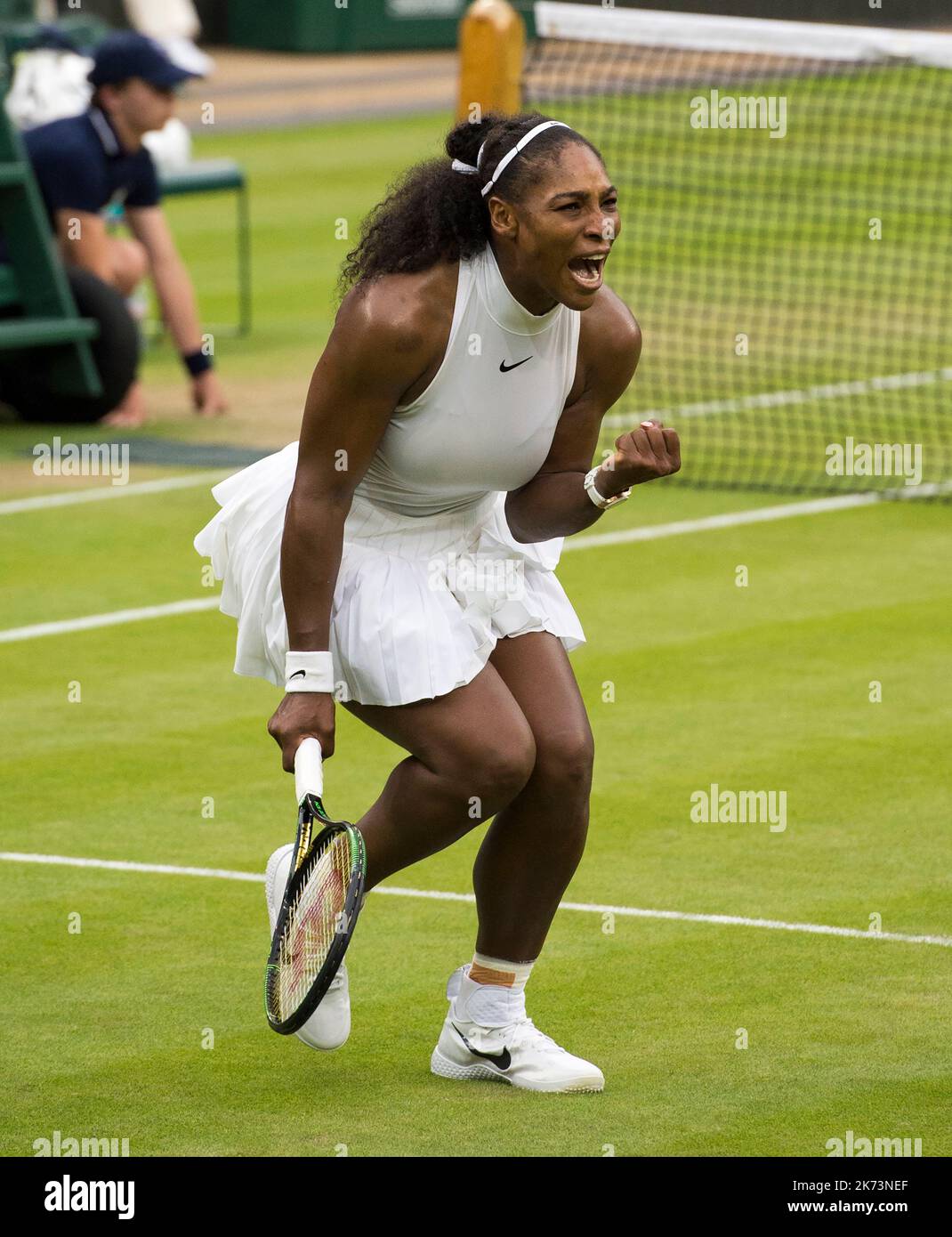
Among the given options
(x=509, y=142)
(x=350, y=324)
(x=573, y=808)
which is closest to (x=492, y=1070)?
(x=573, y=808)

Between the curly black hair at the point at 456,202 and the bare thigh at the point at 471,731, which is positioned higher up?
the curly black hair at the point at 456,202

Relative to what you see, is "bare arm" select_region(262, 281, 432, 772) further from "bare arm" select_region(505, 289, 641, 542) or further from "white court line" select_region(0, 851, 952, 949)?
"white court line" select_region(0, 851, 952, 949)

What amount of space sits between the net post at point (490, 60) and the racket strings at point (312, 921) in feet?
25.7

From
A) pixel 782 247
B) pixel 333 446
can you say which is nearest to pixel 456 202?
pixel 333 446

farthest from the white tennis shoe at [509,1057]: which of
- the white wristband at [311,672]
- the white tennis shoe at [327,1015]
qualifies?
the white wristband at [311,672]

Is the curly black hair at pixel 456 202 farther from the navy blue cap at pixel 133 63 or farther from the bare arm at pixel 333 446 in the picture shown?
the navy blue cap at pixel 133 63

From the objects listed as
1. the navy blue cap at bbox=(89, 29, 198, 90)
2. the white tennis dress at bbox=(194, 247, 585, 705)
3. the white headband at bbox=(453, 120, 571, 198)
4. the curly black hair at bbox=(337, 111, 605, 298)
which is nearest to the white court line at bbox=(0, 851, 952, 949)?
the white tennis dress at bbox=(194, 247, 585, 705)

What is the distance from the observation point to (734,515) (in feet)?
38.3

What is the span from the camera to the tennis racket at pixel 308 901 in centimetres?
483

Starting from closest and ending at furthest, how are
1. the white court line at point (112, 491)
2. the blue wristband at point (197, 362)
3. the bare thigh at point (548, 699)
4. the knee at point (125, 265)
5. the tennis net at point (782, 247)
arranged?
1. the bare thigh at point (548, 699)
2. the white court line at point (112, 491)
3. the tennis net at point (782, 247)
4. the blue wristband at point (197, 362)
5. the knee at point (125, 265)

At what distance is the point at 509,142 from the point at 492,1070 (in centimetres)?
201

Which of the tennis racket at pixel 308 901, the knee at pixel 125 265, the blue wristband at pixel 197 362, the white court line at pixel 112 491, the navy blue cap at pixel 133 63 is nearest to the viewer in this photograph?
the tennis racket at pixel 308 901

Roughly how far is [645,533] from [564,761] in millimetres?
6256

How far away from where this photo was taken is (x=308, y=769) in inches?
198
